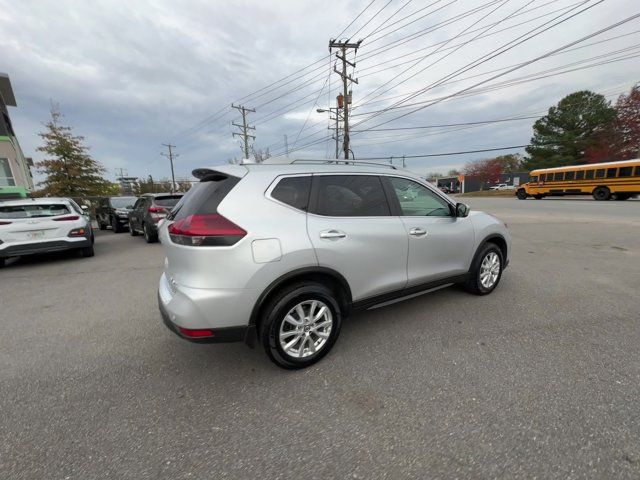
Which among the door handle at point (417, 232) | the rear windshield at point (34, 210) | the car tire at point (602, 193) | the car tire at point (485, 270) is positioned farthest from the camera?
the car tire at point (602, 193)

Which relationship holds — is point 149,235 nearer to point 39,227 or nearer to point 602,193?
point 39,227

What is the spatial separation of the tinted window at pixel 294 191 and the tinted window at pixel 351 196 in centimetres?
11

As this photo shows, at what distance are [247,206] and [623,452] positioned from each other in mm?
2730

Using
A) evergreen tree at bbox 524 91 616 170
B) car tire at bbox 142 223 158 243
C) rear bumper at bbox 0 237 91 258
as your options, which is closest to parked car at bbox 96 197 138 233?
car tire at bbox 142 223 158 243

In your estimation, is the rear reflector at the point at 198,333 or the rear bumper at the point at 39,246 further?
the rear bumper at the point at 39,246

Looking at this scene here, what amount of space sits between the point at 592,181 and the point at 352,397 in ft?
97.7

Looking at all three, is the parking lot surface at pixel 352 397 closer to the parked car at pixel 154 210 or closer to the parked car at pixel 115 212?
the parked car at pixel 154 210

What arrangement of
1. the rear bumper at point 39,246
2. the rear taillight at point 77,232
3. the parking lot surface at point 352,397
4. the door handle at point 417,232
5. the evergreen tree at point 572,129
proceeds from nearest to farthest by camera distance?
the parking lot surface at point 352,397 → the door handle at point 417,232 → the rear bumper at point 39,246 → the rear taillight at point 77,232 → the evergreen tree at point 572,129

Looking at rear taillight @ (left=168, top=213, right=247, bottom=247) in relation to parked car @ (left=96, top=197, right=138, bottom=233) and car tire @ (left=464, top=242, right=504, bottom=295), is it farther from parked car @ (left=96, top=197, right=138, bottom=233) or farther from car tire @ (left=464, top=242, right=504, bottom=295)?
parked car @ (left=96, top=197, right=138, bottom=233)

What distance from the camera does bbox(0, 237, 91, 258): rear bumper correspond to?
6.09 meters

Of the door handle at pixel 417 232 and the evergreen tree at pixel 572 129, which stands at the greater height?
the evergreen tree at pixel 572 129

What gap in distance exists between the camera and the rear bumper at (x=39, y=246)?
6086mm

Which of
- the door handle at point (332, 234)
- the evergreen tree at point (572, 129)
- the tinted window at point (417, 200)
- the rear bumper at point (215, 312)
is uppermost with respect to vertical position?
the evergreen tree at point (572, 129)

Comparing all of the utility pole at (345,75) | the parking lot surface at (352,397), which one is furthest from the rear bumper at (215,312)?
the utility pole at (345,75)
